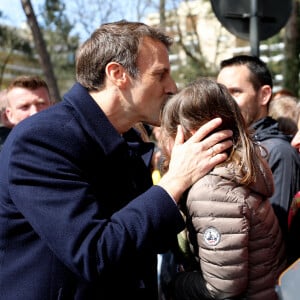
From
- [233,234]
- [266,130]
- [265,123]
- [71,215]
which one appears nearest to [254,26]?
[265,123]

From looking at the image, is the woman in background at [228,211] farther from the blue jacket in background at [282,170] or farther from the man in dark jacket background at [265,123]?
the blue jacket in background at [282,170]

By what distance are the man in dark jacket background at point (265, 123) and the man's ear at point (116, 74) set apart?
103cm

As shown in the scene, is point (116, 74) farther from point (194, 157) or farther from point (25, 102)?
point (25, 102)

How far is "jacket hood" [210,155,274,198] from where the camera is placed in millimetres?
2279

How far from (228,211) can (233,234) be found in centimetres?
9

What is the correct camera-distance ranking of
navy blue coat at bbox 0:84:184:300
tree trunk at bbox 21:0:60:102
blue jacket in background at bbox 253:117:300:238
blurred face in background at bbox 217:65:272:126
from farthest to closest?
tree trunk at bbox 21:0:60:102, blurred face in background at bbox 217:65:272:126, blue jacket in background at bbox 253:117:300:238, navy blue coat at bbox 0:84:184:300

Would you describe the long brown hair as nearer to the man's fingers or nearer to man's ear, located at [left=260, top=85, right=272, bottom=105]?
the man's fingers

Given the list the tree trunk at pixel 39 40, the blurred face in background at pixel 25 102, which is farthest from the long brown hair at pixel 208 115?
the tree trunk at pixel 39 40

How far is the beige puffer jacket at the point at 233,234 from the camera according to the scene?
228 centimetres

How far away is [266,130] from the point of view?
3.52 m

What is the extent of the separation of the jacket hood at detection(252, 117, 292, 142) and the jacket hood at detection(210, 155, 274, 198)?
974 millimetres

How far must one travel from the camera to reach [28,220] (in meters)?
1.95

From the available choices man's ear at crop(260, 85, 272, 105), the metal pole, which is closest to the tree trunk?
the metal pole

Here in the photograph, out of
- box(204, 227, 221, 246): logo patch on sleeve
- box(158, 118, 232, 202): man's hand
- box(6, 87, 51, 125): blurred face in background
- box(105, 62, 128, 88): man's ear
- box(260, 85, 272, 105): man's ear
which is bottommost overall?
box(6, 87, 51, 125): blurred face in background
